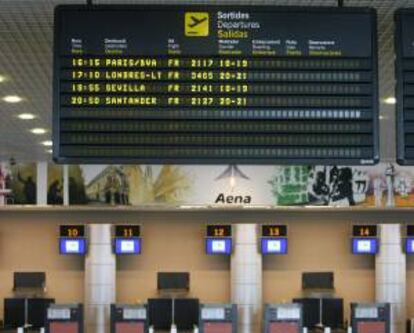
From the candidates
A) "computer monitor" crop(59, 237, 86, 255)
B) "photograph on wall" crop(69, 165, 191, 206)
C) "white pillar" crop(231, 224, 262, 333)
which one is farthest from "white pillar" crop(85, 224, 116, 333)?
"white pillar" crop(231, 224, 262, 333)

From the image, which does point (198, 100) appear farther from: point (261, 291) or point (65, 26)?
point (261, 291)

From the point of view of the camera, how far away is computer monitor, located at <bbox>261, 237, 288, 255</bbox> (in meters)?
15.7

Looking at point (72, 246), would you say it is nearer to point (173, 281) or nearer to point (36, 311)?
point (36, 311)

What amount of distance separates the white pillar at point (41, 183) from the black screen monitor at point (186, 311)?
326 cm

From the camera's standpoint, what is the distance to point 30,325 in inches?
593

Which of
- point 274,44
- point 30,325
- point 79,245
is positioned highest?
point 274,44

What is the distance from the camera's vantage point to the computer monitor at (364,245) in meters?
15.9

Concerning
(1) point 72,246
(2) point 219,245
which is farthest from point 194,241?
(1) point 72,246

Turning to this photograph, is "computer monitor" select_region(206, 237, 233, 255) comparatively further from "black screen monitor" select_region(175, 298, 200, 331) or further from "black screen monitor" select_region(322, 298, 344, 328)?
"black screen monitor" select_region(322, 298, 344, 328)

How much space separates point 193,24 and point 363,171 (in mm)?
12003

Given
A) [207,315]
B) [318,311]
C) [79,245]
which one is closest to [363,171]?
[318,311]

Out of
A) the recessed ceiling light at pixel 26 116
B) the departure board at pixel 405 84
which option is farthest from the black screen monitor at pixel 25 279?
the departure board at pixel 405 84

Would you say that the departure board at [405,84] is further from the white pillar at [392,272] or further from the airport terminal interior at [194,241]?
the white pillar at [392,272]

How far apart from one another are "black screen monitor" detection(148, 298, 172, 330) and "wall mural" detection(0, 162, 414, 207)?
1.90 m
